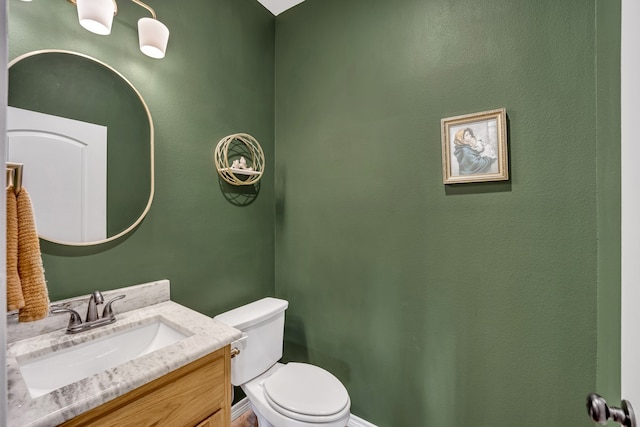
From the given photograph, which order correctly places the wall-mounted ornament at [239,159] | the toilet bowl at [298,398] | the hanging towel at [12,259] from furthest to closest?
the wall-mounted ornament at [239,159] < the toilet bowl at [298,398] < the hanging towel at [12,259]

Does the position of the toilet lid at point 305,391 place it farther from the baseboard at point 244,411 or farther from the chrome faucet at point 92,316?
the chrome faucet at point 92,316

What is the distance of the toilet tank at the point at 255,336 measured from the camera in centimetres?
139

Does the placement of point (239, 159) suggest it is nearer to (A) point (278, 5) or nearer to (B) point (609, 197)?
(A) point (278, 5)

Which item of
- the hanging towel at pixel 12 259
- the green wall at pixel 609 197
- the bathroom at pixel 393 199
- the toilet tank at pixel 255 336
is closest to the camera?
the hanging towel at pixel 12 259

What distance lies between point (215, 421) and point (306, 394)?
0.48m

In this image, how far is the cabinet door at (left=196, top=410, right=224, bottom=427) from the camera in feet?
3.01

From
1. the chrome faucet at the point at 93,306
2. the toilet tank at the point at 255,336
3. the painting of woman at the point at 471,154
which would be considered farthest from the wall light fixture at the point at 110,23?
the painting of woman at the point at 471,154

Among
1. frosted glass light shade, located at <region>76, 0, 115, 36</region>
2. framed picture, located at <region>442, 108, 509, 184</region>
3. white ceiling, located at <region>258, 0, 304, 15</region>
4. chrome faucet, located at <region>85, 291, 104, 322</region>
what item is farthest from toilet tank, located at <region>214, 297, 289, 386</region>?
white ceiling, located at <region>258, 0, 304, 15</region>

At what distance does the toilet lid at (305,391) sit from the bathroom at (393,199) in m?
0.31

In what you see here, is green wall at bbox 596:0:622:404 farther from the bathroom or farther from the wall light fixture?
the wall light fixture

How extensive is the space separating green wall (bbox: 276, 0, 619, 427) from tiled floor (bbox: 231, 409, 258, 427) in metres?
0.43

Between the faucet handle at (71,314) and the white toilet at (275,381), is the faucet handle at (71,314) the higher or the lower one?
the higher one

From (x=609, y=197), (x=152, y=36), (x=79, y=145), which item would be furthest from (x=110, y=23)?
(x=609, y=197)

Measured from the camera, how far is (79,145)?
111 cm
